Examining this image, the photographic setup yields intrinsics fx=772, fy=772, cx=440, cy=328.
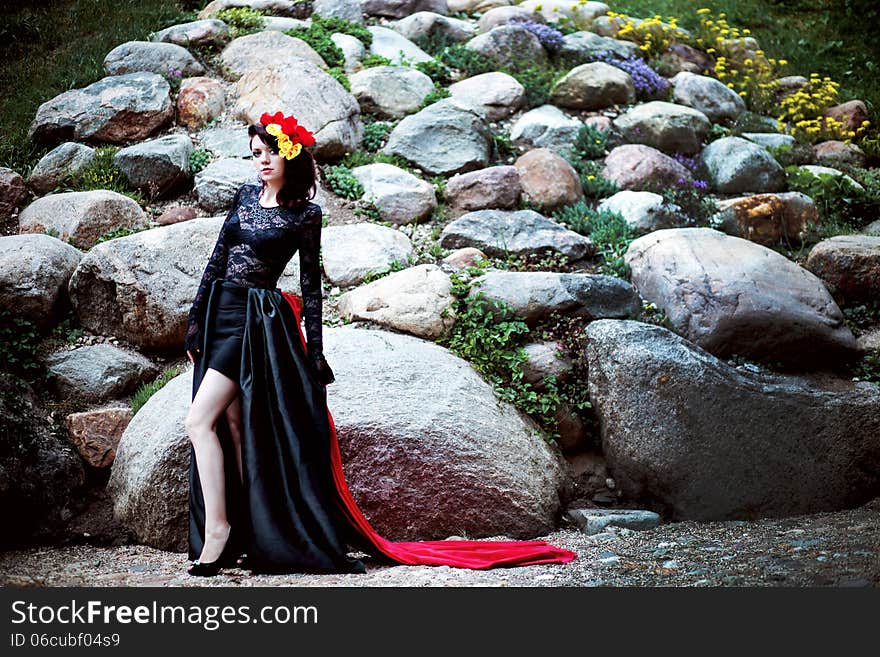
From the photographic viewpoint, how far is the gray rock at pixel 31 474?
4301 mm

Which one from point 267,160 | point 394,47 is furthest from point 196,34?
point 267,160

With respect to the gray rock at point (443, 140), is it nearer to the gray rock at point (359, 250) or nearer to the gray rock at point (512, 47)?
the gray rock at point (359, 250)

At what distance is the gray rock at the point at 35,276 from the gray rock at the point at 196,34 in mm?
3837

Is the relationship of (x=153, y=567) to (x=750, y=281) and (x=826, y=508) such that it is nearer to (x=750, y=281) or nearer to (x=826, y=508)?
(x=826, y=508)

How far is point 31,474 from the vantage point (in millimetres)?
4406

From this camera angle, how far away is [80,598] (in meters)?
3.09

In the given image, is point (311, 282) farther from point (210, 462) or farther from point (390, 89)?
Answer: point (390, 89)

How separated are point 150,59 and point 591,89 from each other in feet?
15.6

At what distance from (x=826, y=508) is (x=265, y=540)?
3.58 meters

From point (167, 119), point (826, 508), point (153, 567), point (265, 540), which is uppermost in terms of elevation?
point (167, 119)

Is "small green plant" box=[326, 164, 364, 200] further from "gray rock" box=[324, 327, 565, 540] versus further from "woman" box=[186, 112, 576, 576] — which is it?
"woman" box=[186, 112, 576, 576]

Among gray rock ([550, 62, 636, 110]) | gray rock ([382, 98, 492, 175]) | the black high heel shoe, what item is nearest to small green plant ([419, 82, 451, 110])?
gray rock ([382, 98, 492, 175])

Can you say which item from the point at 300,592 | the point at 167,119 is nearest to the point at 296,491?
the point at 300,592

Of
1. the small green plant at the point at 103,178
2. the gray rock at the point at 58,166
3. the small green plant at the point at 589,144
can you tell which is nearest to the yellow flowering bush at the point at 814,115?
the small green plant at the point at 589,144
